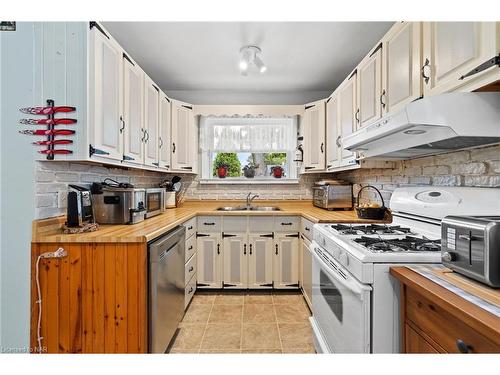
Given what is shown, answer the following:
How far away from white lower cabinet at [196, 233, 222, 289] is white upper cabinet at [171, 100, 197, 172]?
0.92 metres

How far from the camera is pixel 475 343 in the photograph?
0.69 meters

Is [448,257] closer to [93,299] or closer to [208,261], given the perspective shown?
[93,299]

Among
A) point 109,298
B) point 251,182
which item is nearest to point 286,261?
point 251,182

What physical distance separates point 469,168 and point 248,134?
254 cm

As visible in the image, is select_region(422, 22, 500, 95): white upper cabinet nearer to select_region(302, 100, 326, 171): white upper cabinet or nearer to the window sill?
select_region(302, 100, 326, 171): white upper cabinet

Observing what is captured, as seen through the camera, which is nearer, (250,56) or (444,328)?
(444,328)

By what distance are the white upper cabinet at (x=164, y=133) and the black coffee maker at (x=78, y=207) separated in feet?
3.46

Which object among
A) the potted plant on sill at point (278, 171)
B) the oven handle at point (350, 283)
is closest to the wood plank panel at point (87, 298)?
the oven handle at point (350, 283)

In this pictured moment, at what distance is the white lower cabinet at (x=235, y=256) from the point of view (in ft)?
9.14

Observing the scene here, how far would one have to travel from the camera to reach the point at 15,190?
1.41 meters

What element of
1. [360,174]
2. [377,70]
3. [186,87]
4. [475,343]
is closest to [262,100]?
[186,87]

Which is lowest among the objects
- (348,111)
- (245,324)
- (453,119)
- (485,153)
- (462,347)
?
(245,324)

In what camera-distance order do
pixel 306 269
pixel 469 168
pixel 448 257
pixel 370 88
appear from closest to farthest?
1. pixel 448 257
2. pixel 469 168
3. pixel 370 88
4. pixel 306 269

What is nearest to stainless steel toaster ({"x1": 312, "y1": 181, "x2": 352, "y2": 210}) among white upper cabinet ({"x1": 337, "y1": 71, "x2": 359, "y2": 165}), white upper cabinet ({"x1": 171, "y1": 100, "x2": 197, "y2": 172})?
white upper cabinet ({"x1": 337, "y1": 71, "x2": 359, "y2": 165})
